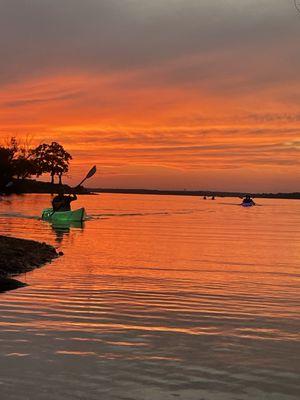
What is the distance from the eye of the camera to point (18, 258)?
2147cm

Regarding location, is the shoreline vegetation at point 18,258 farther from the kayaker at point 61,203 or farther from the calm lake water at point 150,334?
the kayaker at point 61,203

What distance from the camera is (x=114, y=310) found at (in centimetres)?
1367

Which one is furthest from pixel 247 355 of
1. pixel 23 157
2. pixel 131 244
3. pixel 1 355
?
pixel 23 157

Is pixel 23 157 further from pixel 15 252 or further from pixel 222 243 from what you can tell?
pixel 15 252

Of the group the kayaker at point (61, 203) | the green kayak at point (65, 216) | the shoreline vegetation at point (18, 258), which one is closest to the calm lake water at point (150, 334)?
the shoreline vegetation at point (18, 258)

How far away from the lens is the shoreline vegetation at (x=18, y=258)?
17528mm

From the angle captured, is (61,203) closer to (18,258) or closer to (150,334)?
(18,258)

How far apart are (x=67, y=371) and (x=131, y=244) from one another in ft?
89.9

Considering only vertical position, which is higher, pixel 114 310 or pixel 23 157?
pixel 23 157

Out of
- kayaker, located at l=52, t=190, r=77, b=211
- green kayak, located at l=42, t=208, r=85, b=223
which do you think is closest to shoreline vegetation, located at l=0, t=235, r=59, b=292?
green kayak, located at l=42, t=208, r=85, b=223

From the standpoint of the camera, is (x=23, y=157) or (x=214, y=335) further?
(x=23, y=157)

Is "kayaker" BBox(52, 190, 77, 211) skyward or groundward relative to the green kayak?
skyward

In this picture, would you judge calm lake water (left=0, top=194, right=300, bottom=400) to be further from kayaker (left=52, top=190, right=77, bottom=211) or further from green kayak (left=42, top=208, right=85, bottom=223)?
kayaker (left=52, top=190, right=77, bottom=211)

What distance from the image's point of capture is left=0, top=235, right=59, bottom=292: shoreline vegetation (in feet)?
57.5
